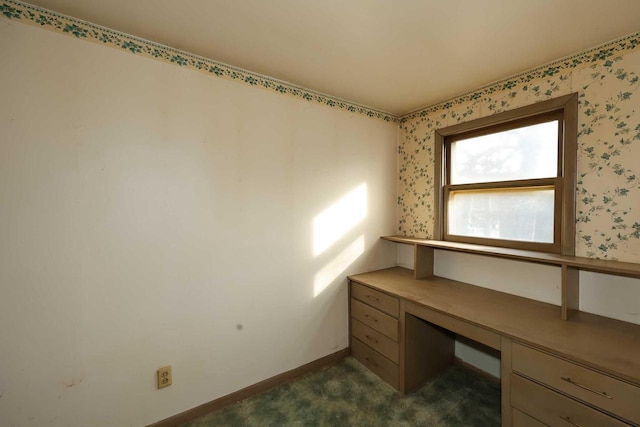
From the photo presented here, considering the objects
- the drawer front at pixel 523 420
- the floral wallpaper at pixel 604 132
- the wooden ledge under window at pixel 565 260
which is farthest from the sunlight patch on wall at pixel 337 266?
the floral wallpaper at pixel 604 132

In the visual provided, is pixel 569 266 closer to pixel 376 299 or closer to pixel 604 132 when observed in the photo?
pixel 604 132

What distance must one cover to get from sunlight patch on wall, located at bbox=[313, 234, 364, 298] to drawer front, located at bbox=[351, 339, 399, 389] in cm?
62

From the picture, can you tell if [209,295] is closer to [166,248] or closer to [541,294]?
[166,248]

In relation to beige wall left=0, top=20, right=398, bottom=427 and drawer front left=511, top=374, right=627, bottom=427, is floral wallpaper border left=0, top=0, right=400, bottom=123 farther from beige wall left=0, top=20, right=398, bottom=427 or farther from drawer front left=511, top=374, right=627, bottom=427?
drawer front left=511, top=374, right=627, bottom=427

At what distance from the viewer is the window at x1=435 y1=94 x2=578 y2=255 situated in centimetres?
173

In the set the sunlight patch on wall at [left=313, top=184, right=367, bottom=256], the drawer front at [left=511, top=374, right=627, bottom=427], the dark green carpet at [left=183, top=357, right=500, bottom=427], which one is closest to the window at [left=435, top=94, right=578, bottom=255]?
the sunlight patch on wall at [left=313, top=184, right=367, bottom=256]

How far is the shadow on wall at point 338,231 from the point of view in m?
2.25

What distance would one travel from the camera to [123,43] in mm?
1492

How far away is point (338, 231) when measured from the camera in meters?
2.36

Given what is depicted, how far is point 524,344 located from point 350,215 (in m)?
1.46

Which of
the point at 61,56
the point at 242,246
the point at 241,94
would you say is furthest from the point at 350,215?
the point at 61,56

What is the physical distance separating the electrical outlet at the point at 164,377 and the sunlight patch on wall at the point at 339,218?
123cm

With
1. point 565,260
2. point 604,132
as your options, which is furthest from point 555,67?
point 565,260

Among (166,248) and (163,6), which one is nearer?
(163,6)
